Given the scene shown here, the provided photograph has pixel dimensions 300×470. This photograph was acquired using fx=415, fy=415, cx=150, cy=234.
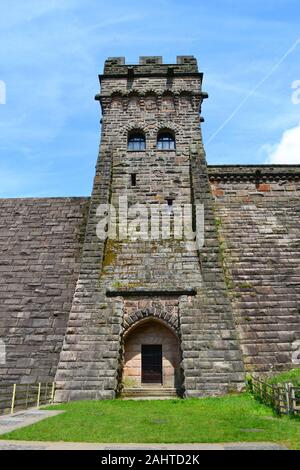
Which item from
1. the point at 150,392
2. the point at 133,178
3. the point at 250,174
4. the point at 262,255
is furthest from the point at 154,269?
the point at 250,174

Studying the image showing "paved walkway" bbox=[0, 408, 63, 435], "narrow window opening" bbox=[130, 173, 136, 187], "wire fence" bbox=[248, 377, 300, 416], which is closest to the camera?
"paved walkway" bbox=[0, 408, 63, 435]

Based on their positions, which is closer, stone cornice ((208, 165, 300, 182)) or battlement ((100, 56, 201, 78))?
stone cornice ((208, 165, 300, 182))

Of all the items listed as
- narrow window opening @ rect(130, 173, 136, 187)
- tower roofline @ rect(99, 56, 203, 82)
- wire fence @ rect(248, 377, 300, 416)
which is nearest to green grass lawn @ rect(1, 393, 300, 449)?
wire fence @ rect(248, 377, 300, 416)

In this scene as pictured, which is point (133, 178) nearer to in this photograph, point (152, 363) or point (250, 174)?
point (250, 174)

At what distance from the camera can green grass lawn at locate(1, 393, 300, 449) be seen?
6734mm

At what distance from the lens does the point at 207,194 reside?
18844 mm

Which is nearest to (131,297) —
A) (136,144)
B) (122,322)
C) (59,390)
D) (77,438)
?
(122,322)

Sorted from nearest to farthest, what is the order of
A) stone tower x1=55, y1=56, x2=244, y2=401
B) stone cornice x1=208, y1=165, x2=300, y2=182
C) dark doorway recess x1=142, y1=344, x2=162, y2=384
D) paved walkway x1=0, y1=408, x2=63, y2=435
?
paved walkway x1=0, y1=408, x2=63, y2=435 < stone tower x1=55, y1=56, x2=244, y2=401 < dark doorway recess x1=142, y1=344, x2=162, y2=384 < stone cornice x1=208, y1=165, x2=300, y2=182

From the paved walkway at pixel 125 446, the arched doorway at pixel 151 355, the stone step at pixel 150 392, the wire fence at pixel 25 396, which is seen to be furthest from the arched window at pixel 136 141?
the paved walkway at pixel 125 446

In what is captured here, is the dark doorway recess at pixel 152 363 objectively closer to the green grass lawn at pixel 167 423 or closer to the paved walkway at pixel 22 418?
the green grass lawn at pixel 167 423

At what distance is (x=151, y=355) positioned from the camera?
14.8 metres

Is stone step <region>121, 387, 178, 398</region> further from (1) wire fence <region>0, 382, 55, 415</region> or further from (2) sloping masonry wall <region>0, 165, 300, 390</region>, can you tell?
(1) wire fence <region>0, 382, 55, 415</region>

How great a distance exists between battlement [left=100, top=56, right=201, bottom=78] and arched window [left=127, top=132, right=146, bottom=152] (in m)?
3.62
